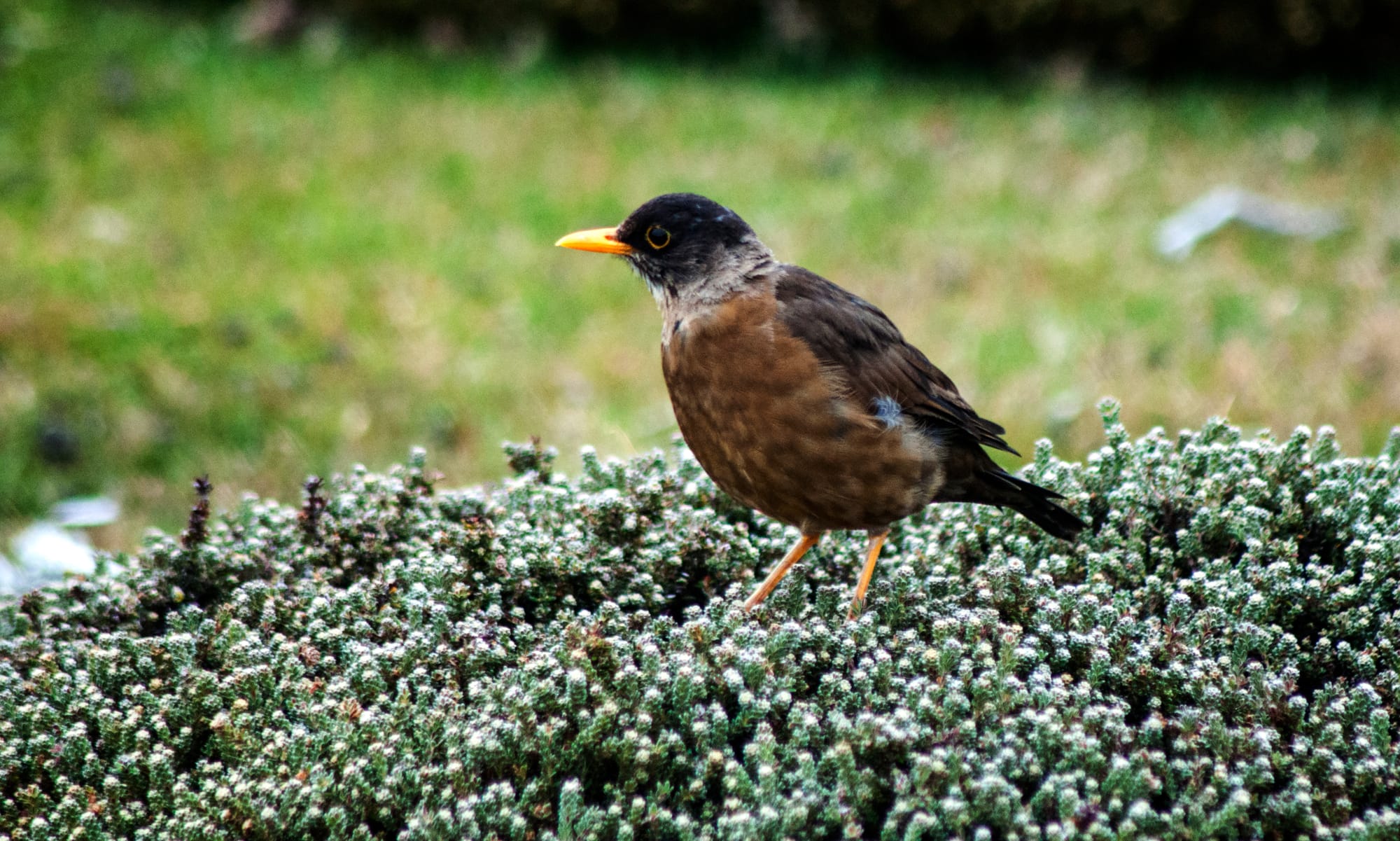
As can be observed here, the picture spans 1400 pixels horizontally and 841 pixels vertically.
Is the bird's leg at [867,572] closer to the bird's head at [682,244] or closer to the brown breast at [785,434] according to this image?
the brown breast at [785,434]

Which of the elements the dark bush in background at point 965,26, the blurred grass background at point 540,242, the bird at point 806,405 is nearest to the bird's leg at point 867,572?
the bird at point 806,405

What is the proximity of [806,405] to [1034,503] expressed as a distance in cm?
72

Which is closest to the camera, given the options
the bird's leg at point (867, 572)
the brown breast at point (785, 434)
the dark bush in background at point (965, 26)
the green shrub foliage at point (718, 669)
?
the green shrub foliage at point (718, 669)

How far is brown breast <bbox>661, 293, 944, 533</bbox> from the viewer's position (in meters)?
3.48

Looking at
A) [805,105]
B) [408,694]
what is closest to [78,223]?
[805,105]

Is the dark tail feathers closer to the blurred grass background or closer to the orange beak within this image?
the orange beak

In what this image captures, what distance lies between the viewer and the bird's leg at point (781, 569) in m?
3.54

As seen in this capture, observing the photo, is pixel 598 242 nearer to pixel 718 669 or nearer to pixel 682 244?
pixel 682 244

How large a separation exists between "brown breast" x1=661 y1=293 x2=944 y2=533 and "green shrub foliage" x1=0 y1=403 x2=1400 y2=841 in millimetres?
224

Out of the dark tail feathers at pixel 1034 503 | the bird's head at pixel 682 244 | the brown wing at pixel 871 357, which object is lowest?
the dark tail feathers at pixel 1034 503

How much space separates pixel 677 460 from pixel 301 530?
1.26 meters

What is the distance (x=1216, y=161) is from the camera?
8977 mm

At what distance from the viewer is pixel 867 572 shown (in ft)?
11.9

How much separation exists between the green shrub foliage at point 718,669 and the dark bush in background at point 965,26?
6.74 m
